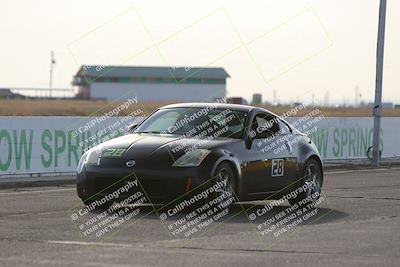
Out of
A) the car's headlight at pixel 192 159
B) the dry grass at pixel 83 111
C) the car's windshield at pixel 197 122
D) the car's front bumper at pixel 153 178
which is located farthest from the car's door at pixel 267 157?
the dry grass at pixel 83 111

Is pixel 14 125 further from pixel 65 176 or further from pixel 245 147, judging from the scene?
pixel 245 147

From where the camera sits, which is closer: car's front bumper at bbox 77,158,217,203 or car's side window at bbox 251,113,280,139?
car's front bumper at bbox 77,158,217,203

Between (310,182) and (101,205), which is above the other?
(101,205)

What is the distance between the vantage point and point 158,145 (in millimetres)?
12562

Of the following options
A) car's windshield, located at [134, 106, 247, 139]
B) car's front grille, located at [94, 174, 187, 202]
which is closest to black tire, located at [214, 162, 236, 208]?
car's front grille, located at [94, 174, 187, 202]

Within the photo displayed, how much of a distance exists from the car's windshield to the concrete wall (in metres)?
114

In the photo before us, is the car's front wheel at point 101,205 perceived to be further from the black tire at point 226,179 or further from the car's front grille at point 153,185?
the black tire at point 226,179

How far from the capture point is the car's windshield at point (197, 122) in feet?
43.9

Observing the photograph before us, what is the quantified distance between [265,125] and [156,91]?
117 m

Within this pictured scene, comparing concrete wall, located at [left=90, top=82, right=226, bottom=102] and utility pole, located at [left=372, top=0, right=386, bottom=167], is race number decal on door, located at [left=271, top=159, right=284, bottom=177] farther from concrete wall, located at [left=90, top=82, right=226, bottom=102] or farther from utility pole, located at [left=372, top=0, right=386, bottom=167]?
concrete wall, located at [left=90, top=82, right=226, bottom=102]

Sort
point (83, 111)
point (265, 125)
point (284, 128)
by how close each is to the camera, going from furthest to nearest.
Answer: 1. point (83, 111)
2. point (284, 128)
3. point (265, 125)

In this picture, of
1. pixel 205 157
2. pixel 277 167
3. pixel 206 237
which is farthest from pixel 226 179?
pixel 206 237

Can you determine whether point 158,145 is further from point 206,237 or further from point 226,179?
point 206,237

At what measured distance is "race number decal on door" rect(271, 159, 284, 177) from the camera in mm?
13805
